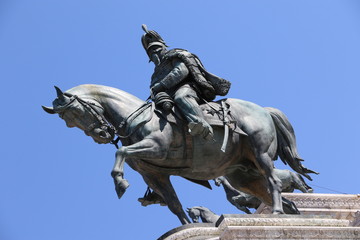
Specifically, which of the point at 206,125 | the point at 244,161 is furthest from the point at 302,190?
the point at 206,125

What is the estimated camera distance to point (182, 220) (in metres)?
13.5

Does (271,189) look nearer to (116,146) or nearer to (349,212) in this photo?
(116,146)

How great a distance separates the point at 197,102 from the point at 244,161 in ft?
4.17

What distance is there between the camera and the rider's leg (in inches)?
517

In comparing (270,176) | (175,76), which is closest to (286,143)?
(270,176)

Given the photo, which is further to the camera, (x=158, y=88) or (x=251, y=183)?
(x=251, y=183)

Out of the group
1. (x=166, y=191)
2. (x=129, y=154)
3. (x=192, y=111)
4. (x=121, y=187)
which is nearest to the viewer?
(x=121, y=187)

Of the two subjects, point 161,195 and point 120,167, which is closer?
point 120,167

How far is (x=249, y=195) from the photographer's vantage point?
1728 centimetres

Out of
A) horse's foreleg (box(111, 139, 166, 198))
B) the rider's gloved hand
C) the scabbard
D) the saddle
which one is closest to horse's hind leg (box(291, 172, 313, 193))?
the saddle

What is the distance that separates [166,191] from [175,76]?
1.92m

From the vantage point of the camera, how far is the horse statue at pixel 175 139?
43.6 ft

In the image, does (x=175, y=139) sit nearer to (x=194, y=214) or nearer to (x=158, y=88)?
(x=158, y=88)

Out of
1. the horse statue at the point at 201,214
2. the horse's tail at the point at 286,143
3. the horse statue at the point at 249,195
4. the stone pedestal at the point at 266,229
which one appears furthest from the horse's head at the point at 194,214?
the stone pedestal at the point at 266,229
